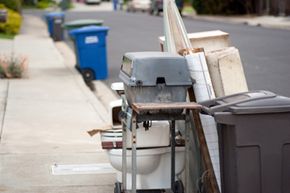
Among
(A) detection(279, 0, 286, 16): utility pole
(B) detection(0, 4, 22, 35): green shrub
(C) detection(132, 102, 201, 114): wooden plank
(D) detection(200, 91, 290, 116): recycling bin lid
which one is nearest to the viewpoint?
(D) detection(200, 91, 290, 116): recycling bin lid

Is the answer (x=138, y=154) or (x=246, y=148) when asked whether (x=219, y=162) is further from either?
(x=138, y=154)

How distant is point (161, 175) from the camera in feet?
18.6

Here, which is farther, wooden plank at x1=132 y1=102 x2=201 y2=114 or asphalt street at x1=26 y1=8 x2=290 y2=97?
asphalt street at x1=26 y1=8 x2=290 y2=97

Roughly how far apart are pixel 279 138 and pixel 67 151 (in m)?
3.86

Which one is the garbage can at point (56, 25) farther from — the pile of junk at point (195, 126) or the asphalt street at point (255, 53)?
the pile of junk at point (195, 126)

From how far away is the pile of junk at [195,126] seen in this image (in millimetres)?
4762

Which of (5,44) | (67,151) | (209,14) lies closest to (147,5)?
(209,14)

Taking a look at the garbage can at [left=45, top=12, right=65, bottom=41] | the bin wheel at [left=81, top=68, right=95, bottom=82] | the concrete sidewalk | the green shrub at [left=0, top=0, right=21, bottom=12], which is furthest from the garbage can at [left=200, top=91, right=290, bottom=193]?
the green shrub at [left=0, top=0, right=21, bottom=12]

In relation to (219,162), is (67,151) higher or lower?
lower

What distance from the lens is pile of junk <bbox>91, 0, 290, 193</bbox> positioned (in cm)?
476

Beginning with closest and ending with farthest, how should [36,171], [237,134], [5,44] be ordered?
1. [237,134]
2. [36,171]
3. [5,44]

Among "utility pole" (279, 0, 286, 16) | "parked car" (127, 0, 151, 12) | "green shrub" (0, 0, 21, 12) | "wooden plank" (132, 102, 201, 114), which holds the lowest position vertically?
"parked car" (127, 0, 151, 12)

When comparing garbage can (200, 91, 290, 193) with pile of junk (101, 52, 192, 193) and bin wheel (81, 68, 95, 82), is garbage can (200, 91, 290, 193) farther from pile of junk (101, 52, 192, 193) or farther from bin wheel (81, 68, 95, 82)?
bin wheel (81, 68, 95, 82)

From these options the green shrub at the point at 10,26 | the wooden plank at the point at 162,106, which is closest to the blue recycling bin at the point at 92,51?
the wooden plank at the point at 162,106
